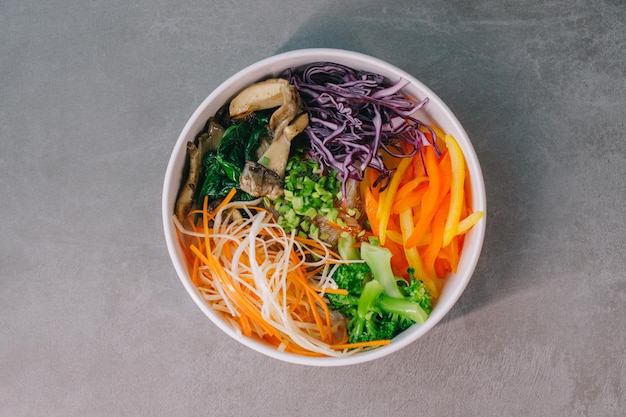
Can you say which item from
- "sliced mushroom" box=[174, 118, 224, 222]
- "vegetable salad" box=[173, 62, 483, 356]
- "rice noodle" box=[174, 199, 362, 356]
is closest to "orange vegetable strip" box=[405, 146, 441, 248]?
"vegetable salad" box=[173, 62, 483, 356]

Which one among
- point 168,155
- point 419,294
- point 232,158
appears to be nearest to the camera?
point 419,294

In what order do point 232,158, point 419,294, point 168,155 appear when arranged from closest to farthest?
point 419,294, point 232,158, point 168,155

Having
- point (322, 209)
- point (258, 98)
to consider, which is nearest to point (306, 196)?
point (322, 209)

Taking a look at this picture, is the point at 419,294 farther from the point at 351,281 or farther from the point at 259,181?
the point at 259,181

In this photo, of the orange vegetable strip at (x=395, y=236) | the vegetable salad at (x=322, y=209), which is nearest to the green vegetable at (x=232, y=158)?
the vegetable salad at (x=322, y=209)

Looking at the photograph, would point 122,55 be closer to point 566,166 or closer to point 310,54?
point 310,54

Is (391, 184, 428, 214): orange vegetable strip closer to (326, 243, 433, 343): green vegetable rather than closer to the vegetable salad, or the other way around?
the vegetable salad
